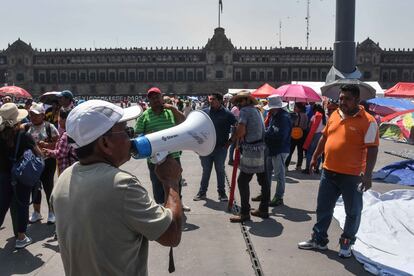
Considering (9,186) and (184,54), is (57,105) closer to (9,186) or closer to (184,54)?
(9,186)

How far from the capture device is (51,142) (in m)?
5.48

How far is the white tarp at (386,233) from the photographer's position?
4051 mm

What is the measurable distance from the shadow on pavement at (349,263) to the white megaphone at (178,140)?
2.36 metres

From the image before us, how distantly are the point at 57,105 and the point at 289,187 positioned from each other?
423cm

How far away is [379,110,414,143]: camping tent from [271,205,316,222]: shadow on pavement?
28.8 ft

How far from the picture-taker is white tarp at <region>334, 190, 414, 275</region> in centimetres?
405

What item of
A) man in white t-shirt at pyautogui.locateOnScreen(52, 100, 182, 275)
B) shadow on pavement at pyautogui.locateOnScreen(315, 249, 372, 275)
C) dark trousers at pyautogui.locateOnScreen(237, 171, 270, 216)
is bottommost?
shadow on pavement at pyautogui.locateOnScreen(315, 249, 372, 275)

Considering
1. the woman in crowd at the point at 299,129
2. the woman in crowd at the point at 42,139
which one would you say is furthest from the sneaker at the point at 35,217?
the woman in crowd at the point at 299,129

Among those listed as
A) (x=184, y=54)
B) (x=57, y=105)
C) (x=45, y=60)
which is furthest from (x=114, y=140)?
(x=45, y=60)

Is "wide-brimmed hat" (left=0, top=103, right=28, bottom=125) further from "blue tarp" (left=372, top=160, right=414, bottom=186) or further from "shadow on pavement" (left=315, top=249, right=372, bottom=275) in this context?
"blue tarp" (left=372, top=160, right=414, bottom=186)

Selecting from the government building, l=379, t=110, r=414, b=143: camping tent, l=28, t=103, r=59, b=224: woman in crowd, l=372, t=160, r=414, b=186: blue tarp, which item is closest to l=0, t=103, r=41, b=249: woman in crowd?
l=28, t=103, r=59, b=224: woman in crowd

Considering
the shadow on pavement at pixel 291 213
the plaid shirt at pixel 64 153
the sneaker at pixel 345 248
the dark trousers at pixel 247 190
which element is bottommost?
the shadow on pavement at pixel 291 213

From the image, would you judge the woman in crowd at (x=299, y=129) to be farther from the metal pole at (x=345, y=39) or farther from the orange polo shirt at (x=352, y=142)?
the orange polo shirt at (x=352, y=142)

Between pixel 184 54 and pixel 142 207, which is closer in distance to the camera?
pixel 142 207
